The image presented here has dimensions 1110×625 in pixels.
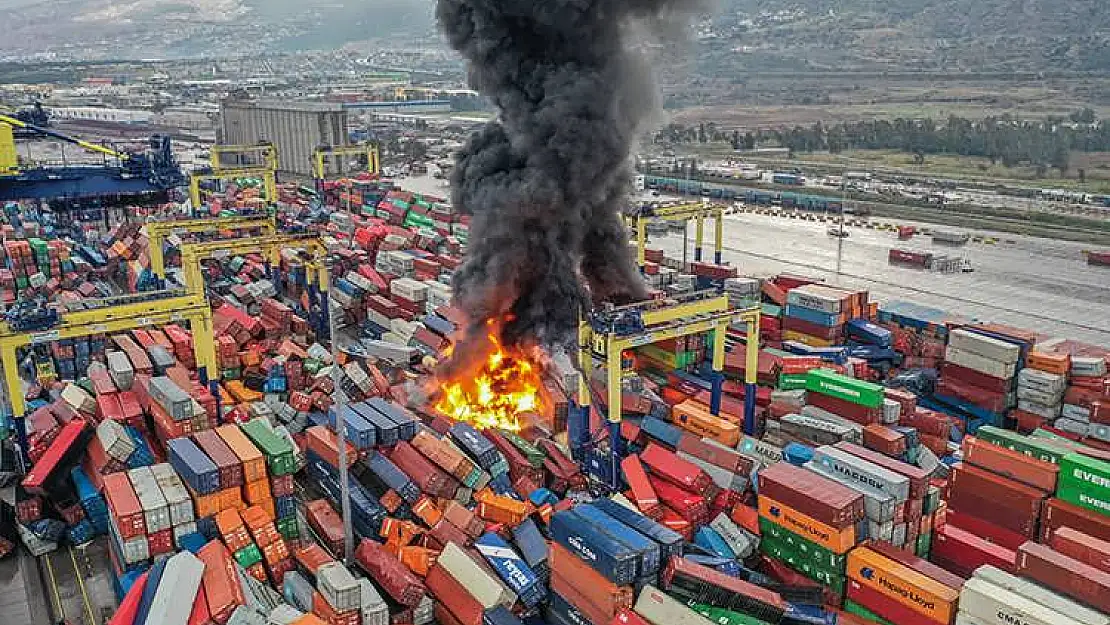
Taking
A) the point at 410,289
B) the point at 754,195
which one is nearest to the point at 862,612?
the point at 410,289

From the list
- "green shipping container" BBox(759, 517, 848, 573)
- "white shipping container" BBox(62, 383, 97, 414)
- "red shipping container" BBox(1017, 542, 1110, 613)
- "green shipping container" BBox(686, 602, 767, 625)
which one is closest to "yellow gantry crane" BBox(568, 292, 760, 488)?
"green shipping container" BBox(759, 517, 848, 573)

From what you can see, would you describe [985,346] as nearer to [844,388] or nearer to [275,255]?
[844,388]

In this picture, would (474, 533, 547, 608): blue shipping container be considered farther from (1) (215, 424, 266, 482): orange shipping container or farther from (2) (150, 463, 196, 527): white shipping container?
(2) (150, 463, 196, 527): white shipping container

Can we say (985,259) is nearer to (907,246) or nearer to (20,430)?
(907,246)

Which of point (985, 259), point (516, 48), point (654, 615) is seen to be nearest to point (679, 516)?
point (654, 615)

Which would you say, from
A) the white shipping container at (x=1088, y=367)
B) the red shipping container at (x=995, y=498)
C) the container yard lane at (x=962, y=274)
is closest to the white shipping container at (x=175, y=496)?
the red shipping container at (x=995, y=498)
